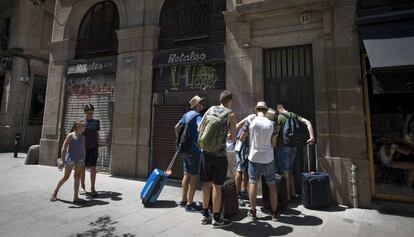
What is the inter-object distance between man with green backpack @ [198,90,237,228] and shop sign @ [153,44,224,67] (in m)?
3.54

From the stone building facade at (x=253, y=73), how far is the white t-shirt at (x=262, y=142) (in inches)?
83.4

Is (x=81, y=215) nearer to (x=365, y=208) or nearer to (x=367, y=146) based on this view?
(x=365, y=208)

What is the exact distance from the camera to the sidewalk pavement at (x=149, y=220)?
155 inches

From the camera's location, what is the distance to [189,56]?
7.84 m

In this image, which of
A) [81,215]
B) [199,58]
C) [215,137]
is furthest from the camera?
[199,58]

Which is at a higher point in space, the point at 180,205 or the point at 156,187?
the point at 156,187

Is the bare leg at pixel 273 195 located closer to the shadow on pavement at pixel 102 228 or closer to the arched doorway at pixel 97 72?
the shadow on pavement at pixel 102 228

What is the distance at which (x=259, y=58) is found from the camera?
6.79 meters

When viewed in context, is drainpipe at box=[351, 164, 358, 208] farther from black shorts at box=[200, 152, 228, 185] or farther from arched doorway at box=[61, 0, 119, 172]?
arched doorway at box=[61, 0, 119, 172]

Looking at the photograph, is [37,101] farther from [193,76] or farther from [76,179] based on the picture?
[76,179]

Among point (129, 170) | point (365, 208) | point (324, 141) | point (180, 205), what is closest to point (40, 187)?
point (129, 170)

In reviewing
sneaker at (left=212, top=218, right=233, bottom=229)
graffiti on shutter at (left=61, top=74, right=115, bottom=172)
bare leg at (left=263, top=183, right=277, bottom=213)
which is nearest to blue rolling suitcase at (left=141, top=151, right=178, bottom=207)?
sneaker at (left=212, top=218, right=233, bottom=229)

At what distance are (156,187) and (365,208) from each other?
4392 millimetres

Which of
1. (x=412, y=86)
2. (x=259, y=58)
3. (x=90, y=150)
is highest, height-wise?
(x=259, y=58)
